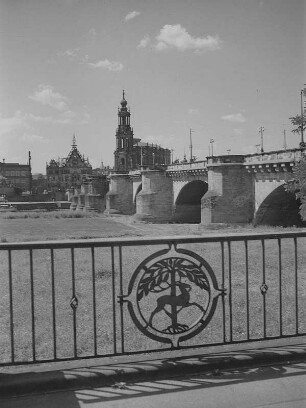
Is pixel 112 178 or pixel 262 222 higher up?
pixel 112 178

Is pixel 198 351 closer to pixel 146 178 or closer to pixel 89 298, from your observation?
pixel 89 298

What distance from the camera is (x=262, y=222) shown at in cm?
3002

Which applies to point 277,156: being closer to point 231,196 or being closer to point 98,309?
point 231,196

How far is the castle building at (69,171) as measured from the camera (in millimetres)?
117125

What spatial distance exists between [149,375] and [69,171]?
385 feet

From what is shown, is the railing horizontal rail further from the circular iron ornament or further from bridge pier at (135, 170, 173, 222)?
bridge pier at (135, 170, 173, 222)

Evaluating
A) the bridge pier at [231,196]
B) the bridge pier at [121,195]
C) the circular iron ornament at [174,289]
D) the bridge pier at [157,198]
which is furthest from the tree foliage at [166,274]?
the bridge pier at [121,195]

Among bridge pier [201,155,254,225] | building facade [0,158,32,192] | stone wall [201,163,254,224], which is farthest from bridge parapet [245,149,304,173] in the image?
building facade [0,158,32,192]

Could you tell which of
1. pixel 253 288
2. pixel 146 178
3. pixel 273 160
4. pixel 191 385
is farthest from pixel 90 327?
pixel 146 178

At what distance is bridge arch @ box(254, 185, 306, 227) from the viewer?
28922 mm

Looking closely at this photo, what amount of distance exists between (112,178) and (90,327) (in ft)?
179

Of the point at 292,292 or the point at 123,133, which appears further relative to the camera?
the point at 123,133

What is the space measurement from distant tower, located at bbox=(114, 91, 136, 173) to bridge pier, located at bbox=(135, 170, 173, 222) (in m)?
42.5

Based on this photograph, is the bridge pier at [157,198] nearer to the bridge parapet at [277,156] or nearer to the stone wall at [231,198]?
the stone wall at [231,198]
